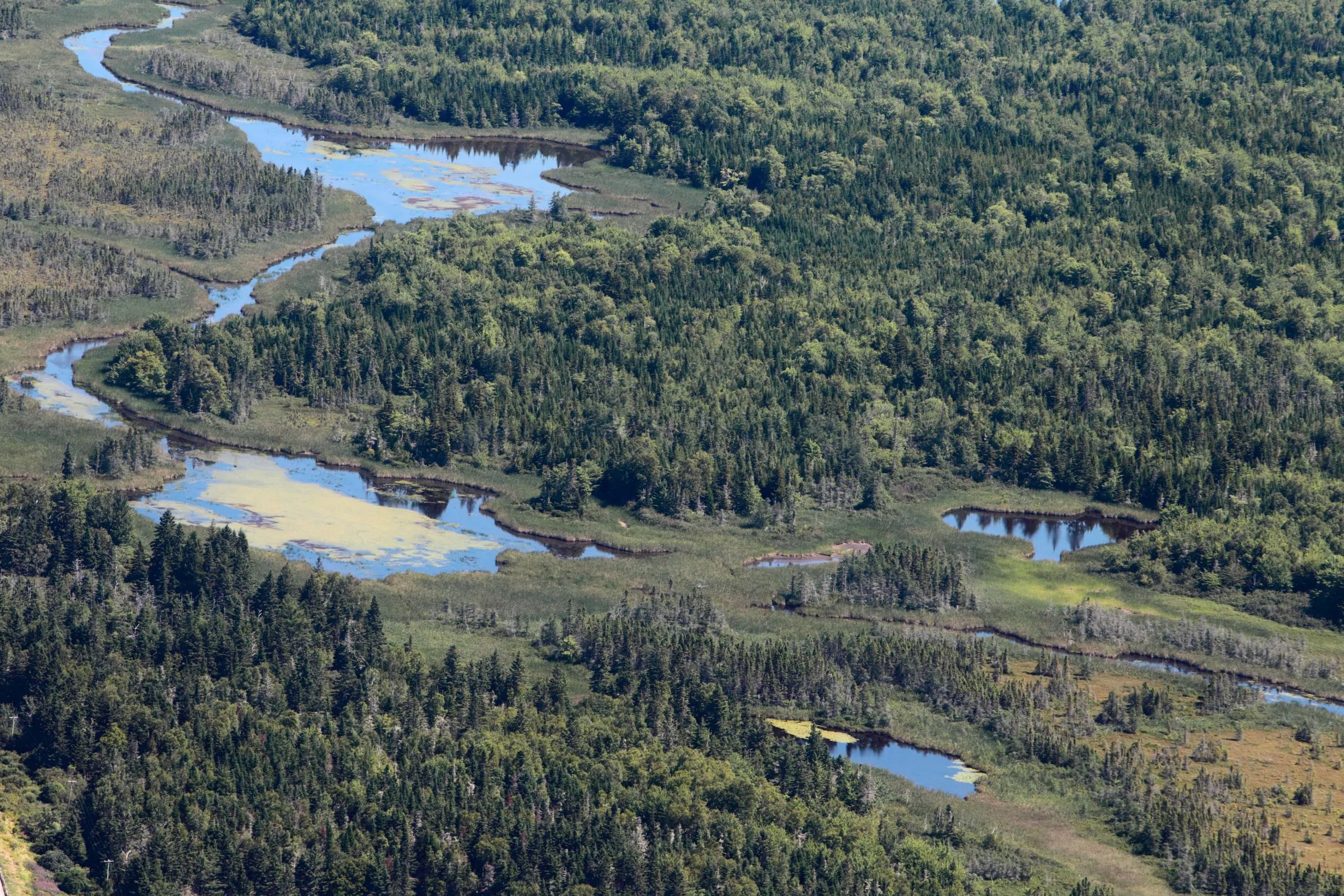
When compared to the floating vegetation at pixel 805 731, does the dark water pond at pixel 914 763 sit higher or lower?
lower

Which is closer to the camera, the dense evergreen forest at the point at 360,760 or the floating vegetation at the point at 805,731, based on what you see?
the dense evergreen forest at the point at 360,760

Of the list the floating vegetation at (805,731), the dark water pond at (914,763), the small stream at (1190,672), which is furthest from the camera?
the small stream at (1190,672)

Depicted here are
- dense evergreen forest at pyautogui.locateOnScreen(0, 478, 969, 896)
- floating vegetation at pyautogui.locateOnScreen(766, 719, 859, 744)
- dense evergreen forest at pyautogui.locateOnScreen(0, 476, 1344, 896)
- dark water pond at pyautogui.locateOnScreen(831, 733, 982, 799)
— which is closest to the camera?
dense evergreen forest at pyautogui.locateOnScreen(0, 478, 969, 896)

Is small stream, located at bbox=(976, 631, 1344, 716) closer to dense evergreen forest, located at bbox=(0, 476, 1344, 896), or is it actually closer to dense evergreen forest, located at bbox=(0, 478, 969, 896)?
dense evergreen forest, located at bbox=(0, 476, 1344, 896)

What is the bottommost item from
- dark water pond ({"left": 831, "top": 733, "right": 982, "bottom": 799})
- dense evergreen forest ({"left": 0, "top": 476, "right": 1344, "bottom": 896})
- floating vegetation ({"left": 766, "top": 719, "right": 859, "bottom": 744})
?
dark water pond ({"left": 831, "top": 733, "right": 982, "bottom": 799})

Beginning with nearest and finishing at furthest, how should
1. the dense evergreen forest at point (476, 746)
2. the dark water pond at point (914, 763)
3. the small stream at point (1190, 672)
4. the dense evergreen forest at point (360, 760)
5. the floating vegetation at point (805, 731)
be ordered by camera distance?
the dense evergreen forest at point (360, 760) < the dense evergreen forest at point (476, 746) < the dark water pond at point (914, 763) < the floating vegetation at point (805, 731) < the small stream at point (1190, 672)

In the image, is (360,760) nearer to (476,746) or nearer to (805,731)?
(476,746)

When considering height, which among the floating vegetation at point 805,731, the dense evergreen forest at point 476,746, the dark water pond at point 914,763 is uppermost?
the dense evergreen forest at point 476,746

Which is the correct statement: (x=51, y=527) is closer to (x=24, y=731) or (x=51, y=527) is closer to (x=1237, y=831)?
(x=24, y=731)

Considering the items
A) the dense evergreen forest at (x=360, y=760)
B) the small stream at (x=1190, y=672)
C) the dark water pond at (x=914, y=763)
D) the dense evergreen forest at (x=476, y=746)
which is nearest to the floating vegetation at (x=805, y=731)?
the dark water pond at (x=914, y=763)

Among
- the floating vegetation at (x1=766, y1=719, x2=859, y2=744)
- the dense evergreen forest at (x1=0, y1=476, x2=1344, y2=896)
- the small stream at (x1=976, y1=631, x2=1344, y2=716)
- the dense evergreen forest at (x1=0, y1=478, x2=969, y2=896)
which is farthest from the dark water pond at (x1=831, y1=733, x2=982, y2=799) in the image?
the small stream at (x1=976, y1=631, x2=1344, y2=716)

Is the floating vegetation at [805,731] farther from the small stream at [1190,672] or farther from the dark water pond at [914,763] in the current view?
the small stream at [1190,672]
